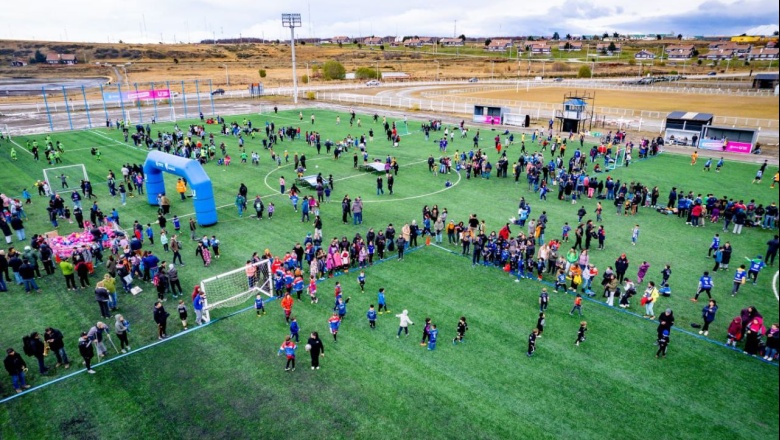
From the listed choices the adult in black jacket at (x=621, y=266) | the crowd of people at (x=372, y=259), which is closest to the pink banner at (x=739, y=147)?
the crowd of people at (x=372, y=259)

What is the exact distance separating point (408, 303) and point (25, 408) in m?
11.9

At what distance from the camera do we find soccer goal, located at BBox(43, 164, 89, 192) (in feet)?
111

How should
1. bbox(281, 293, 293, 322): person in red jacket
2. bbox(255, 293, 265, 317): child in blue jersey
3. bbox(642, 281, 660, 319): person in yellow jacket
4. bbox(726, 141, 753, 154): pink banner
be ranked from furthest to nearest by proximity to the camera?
bbox(726, 141, 753, 154): pink banner → bbox(255, 293, 265, 317): child in blue jersey → bbox(642, 281, 660, 319): person in yellow jacket → bbox(281, 293, 293, 322): person in red jacket

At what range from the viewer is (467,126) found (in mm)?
57656

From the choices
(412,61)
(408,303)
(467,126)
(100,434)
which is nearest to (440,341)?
(408,303)

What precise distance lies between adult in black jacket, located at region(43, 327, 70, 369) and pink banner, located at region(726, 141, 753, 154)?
1926 inches

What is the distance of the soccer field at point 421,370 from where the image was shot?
12875mm

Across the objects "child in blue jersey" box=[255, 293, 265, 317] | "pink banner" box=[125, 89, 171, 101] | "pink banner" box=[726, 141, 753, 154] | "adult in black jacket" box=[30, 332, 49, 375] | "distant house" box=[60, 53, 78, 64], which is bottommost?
"child in blue jersey" box=[255, 293, 265, 317]

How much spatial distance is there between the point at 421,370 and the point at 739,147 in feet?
135

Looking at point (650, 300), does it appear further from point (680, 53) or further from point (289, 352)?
point (680, 53)

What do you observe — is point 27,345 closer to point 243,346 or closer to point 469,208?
point 243,346

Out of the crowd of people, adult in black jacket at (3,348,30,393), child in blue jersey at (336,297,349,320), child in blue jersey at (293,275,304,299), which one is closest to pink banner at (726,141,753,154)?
the crowd of people

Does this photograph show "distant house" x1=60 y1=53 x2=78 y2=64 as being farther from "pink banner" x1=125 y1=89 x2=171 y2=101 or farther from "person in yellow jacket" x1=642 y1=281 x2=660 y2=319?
"person in yellow jacket" x1=642 y1=281 x2=660 y2=319

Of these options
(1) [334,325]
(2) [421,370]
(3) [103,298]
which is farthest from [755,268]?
(3) [103,298]
